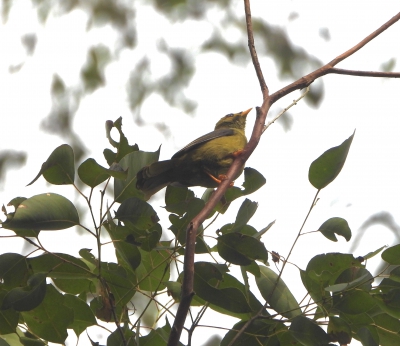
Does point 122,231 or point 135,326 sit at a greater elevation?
point 122,231

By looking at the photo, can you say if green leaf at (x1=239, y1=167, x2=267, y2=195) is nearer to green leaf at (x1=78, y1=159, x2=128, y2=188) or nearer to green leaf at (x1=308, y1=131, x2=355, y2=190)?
green leaf at (x1=308, y1=131, x2=355, y2=190)

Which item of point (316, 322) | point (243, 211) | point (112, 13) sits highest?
point (112, 13)

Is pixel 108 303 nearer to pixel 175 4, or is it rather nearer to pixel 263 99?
pixel 263 99

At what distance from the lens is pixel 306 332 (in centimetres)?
182

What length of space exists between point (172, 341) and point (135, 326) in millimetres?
470

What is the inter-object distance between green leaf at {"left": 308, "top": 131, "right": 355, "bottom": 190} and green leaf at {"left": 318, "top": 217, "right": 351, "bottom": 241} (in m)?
0.14

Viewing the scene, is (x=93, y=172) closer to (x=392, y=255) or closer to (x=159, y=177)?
(x=392, y=255)

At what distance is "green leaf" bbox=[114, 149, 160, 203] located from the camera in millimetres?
2066

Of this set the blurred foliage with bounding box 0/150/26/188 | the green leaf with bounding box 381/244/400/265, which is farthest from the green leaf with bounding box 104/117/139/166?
the blurred foliage with bounding box 0/150/26/188

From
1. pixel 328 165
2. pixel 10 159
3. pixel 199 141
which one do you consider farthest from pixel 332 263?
pixel 10 159

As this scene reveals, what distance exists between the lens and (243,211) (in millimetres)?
2018

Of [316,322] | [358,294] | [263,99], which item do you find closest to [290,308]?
[316,322]

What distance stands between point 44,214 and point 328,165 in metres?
1.02

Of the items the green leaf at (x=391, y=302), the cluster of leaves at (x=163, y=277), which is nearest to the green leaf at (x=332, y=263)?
the cluster of leaves at (x=163, y=277)
